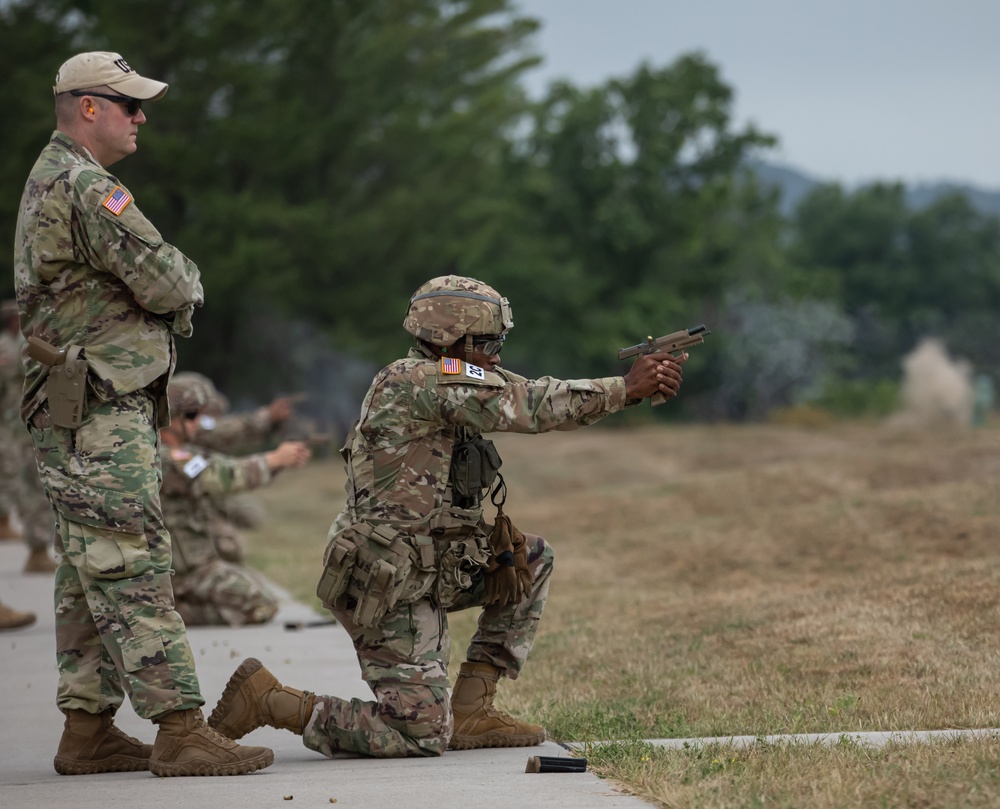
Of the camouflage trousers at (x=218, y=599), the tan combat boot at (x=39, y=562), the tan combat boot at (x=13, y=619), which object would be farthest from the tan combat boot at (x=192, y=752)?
the tan combat boot at (x=39, y=562)

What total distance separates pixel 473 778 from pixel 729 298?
140 ft

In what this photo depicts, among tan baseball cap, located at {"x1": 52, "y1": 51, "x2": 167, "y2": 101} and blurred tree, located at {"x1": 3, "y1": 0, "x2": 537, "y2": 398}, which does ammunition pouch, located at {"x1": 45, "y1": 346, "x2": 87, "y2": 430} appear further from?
blurred tree, located at {"x1": 3, "y1": 0, "x2": 537, "y2": 398}

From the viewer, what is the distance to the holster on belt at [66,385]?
5.55m

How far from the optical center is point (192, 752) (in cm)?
565

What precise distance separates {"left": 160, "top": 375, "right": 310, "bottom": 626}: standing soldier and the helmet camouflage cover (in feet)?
12.8

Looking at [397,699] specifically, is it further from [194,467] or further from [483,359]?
[194,467]

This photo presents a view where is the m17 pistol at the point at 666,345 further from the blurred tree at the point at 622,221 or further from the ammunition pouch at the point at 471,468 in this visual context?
the blurred tree at the point at 622,221

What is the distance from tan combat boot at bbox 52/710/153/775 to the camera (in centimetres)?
588

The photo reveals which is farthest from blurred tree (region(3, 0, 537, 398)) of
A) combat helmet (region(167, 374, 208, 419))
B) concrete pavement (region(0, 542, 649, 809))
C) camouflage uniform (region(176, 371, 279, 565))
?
concrete pavement (region(0, 542, 649, 809))

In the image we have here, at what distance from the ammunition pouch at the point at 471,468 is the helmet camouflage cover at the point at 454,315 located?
1.39ft

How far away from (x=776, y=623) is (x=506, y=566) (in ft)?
11.5

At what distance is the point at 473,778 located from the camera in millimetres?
5453

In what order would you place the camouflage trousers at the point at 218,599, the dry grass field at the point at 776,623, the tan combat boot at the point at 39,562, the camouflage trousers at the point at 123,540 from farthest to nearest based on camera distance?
the tan combat boot at the point at 39,562 → the camouflage trousers at the point at 218,599 → the camouflage trousers at the point at 123,540 → the dry grass field at the point at 776,623

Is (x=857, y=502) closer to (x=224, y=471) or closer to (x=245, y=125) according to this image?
(x=224, y=471)
